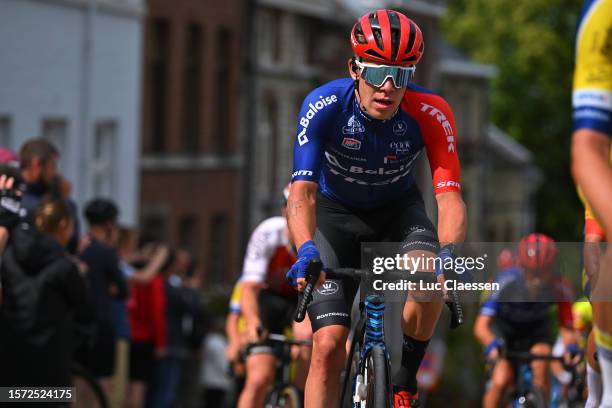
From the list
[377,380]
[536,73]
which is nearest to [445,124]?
[377,380]

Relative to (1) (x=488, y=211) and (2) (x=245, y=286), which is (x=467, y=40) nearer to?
(1) (x=488, y=211)

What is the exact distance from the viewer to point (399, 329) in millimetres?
9430

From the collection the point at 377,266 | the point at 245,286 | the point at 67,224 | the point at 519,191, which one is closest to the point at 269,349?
the point at 245,286

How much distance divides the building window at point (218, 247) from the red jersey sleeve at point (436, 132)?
3567 centimetres

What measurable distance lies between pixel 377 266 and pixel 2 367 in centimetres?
382

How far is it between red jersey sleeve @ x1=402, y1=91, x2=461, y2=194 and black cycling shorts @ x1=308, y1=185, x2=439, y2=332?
304 mm

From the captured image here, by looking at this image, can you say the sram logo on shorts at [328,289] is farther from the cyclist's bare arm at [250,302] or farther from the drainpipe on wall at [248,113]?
the drainpipe on wall at [248,113]

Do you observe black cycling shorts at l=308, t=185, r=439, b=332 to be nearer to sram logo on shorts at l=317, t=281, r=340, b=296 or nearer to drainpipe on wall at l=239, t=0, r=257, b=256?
sram logo on shorts at l=317, t=281, r=340, b=296

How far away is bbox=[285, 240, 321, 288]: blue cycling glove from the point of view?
8.36 m

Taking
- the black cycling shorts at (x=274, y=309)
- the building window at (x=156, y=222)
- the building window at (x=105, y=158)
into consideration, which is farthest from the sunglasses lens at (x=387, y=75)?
the building window at (x=156, y=222)

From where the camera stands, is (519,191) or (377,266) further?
(519,191)

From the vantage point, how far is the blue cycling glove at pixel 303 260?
27.4 feet

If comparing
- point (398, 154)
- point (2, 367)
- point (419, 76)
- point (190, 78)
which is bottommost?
point (2, 367)

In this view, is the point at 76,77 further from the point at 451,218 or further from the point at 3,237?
the point at 451,218
